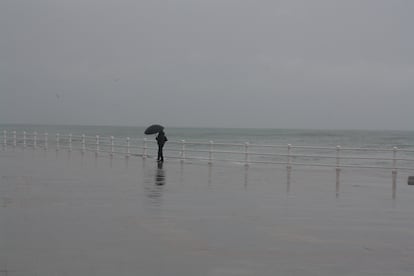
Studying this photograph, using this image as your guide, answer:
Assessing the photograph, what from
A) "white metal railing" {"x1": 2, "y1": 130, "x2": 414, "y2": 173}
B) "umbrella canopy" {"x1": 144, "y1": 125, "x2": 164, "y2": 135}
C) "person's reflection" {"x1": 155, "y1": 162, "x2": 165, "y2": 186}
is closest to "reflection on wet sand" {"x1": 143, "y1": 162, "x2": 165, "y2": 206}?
"person's reflection" {"x1": 155, "y1": 162, "x2": 165, "y2": 186}

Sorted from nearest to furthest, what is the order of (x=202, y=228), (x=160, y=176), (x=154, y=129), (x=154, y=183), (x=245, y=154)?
1. (x=202, y=228)
2. (x=154, y=183)
3. (x=160, y=176)
4. (x=245, y=154)
5. (x=154, y=129)

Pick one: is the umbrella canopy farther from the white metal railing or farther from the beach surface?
the beach surface

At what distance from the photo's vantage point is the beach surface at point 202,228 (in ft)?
25.9

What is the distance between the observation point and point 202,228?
1072 centimetres

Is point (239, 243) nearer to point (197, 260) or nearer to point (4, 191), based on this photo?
point (197, 260)

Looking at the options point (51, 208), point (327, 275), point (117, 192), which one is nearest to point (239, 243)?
point (327, 275)

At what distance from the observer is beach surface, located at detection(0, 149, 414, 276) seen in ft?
25.9

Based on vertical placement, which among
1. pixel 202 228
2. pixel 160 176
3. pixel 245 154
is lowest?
pixel 160 176

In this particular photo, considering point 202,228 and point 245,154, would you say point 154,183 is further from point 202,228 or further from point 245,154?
point 245,154

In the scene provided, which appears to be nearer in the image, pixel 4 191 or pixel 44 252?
pixel 44 252

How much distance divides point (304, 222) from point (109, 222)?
3.45 m

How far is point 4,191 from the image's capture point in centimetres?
1580

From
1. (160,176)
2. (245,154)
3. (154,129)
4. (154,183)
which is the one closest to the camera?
(154,183)

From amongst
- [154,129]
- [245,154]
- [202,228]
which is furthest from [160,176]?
[202,228]
